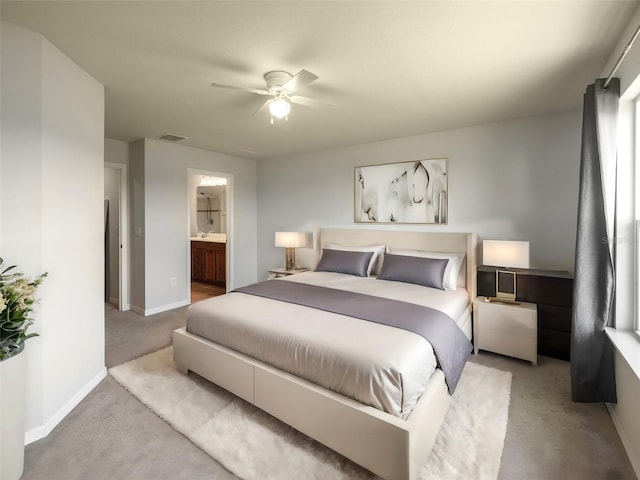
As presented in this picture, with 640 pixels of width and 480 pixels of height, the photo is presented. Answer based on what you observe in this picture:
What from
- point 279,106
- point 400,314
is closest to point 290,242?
point 279,106

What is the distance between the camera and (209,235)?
23.0ft

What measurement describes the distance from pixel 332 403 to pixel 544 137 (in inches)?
131

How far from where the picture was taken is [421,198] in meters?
3.94

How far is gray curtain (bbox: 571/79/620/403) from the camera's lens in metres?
2.00

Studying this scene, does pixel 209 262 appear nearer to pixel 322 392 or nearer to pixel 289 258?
pixel 289 258

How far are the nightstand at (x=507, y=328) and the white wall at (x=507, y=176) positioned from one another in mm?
744

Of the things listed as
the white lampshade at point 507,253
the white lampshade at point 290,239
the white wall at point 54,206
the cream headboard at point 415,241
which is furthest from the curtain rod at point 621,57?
the white lampshade at point 290,239

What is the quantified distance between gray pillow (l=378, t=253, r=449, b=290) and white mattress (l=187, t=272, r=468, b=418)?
42 centimetres

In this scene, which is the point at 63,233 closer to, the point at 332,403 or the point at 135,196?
the point at 332,403

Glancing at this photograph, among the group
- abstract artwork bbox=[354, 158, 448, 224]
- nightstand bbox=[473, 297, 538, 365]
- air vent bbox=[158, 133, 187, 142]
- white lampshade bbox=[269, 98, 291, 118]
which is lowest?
nightstand bbox=[473, 297, 538, 365]

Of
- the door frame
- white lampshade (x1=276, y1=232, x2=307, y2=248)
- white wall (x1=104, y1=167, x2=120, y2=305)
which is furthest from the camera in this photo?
white lampshade (x1=276, y1=232, x2=307, y2=248)

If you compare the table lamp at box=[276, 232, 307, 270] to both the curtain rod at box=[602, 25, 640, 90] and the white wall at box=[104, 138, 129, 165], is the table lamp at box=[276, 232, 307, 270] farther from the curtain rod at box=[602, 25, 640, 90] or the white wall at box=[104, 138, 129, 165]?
the curtain rod at box=[602, 25, 640, 90]

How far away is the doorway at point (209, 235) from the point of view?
17.1 ft

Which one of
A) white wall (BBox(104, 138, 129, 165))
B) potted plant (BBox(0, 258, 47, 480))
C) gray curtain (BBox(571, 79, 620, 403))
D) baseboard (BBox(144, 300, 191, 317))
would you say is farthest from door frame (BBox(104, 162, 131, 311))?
gray curtain (BBox(571, 79, 620, 403))
